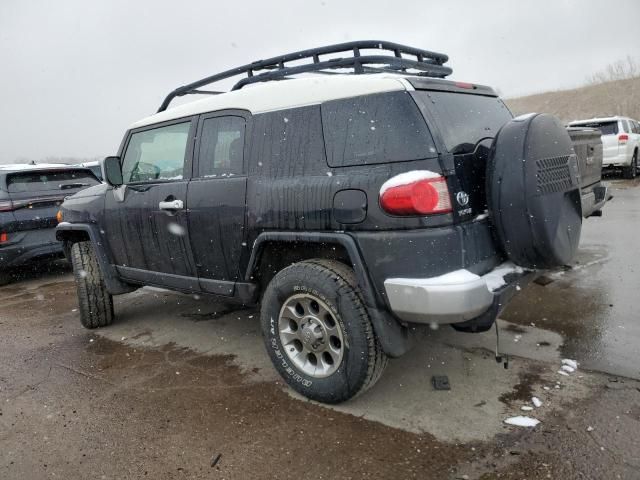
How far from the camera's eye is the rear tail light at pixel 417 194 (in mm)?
2412

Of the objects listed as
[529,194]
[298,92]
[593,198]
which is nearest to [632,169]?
[593,198]

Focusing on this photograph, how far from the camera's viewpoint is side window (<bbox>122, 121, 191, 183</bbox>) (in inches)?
144

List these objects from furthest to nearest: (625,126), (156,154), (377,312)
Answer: (625,126) → (156,154) → (377,312)

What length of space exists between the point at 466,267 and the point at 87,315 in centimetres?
356

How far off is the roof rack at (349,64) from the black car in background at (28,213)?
3673 mm

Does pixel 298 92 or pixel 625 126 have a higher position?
pixel 298 92

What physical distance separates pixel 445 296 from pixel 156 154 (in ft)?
8.78

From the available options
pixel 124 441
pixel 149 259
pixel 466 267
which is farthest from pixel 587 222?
pixel 124 441

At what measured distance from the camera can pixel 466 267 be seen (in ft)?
8.11

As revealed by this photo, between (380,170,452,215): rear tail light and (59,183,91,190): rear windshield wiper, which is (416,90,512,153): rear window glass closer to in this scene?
(380,170,452,215): rear tail light

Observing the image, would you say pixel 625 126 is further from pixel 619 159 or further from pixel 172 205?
pixel 172 205

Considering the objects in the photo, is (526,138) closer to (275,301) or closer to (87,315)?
(275,301)

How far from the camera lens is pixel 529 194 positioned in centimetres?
248

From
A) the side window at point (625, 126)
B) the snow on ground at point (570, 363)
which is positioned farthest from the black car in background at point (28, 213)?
the side window at point (625, 126)
